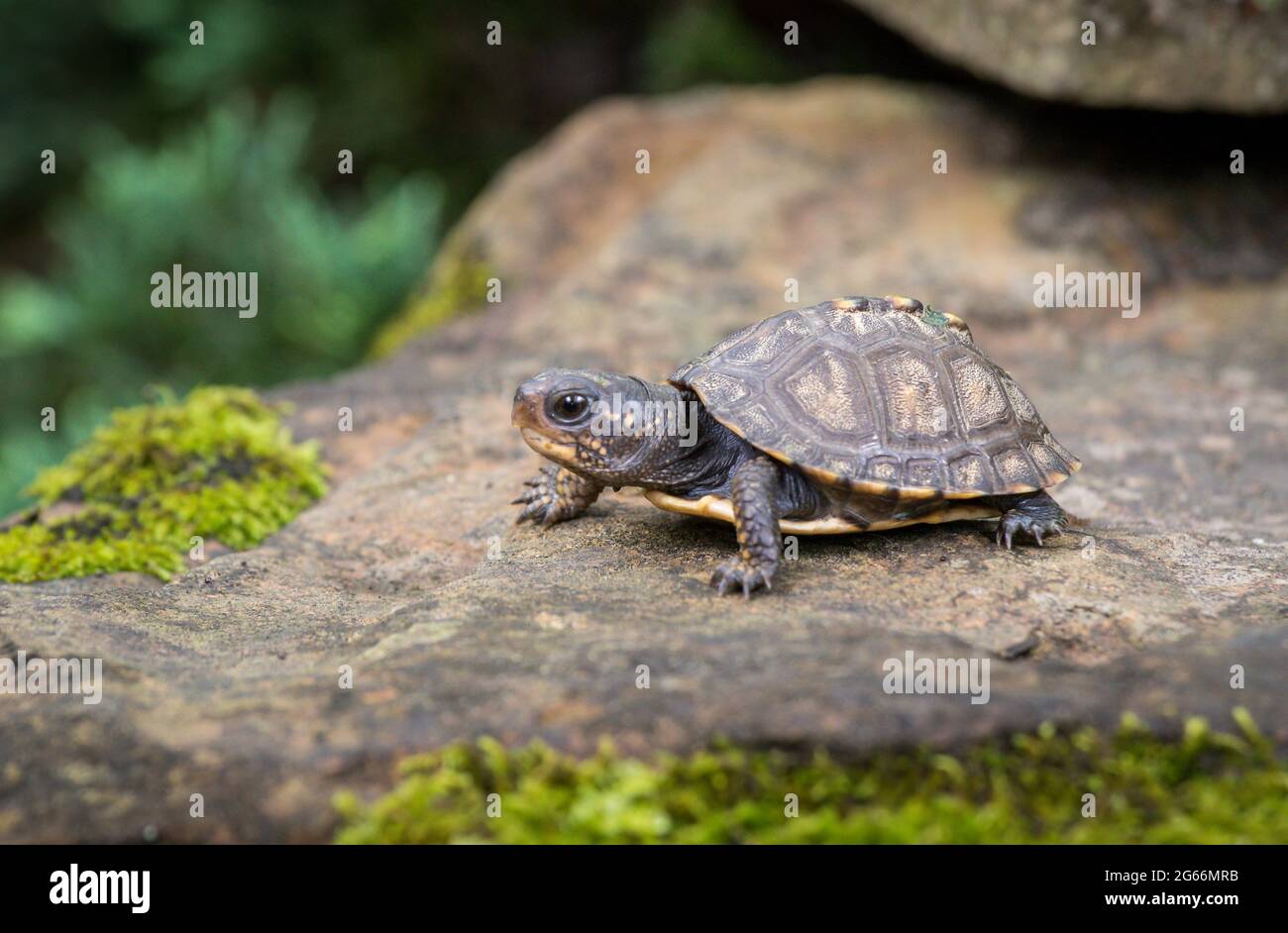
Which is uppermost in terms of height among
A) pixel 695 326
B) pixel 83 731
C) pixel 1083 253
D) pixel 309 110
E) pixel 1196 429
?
pixel 309 110

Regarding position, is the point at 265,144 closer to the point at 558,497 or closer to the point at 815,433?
the point at 558,497

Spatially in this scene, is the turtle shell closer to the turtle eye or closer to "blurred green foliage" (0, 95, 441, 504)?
the turtle eye

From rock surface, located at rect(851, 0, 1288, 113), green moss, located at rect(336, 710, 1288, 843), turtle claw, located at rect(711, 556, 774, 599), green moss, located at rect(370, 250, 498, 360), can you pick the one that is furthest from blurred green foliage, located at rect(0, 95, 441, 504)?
green moss, located at rect(336, 710, 1288, 843)

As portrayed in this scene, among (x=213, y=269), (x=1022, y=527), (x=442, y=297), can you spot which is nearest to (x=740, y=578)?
(x=1022, y=527)

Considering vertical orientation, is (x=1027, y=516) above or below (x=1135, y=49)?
below

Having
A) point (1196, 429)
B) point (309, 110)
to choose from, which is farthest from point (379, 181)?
point (1196, 429)

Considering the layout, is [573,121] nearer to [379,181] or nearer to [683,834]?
[379,181]

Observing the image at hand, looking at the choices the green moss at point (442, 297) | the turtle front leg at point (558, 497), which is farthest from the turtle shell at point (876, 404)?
the green moss at point (442, 297)
